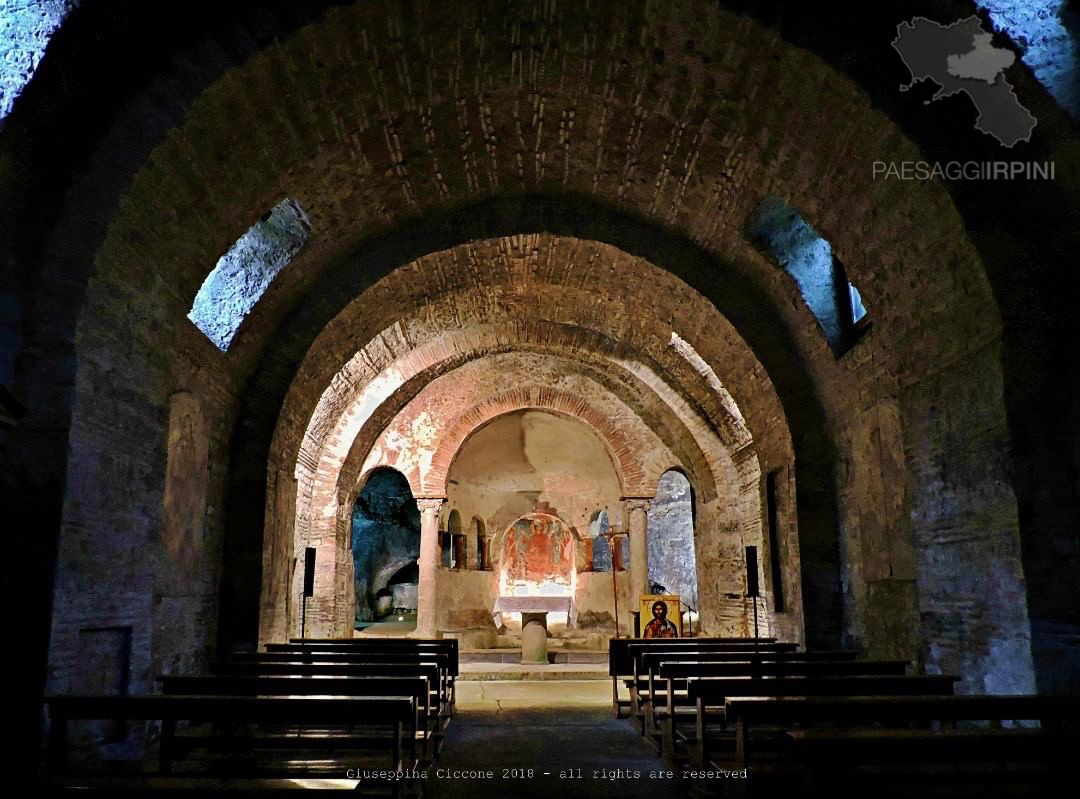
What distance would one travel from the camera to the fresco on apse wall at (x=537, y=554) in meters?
20.8

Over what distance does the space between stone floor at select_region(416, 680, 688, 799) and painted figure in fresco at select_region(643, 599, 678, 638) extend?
1787 mm

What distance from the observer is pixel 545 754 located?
7574 millimetres

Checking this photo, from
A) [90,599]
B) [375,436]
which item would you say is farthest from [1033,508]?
[375,436]

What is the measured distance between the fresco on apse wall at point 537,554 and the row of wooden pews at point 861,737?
508 inches

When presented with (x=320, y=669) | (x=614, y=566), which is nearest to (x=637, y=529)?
(x=614, y=566)

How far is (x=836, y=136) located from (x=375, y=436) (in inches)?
450

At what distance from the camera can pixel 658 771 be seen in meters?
6.71

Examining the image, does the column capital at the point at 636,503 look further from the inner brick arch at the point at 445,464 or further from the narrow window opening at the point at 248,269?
the narrow window opening at the point at 248,269

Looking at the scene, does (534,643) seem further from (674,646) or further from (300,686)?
(300,686)

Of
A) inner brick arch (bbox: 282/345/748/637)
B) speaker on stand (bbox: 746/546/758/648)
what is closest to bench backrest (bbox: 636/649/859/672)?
speaker on stand (bbox: 746/546/758/648)

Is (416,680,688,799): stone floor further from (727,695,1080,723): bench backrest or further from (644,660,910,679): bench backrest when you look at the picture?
(727,695,1080,723): bench backrest

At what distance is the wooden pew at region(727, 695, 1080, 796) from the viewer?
3.66 m

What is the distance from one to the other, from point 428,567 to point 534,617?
2.60 meters

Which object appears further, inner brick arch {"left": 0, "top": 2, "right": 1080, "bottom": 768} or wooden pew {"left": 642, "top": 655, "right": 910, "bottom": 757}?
wooden pew {"left": 642, "top": 655, "right": 910, "bottom": 757}
